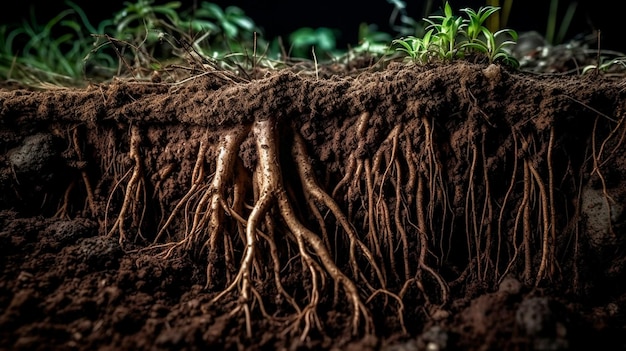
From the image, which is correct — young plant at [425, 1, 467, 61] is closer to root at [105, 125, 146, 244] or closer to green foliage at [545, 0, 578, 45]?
root at [105, 125, 146, 244]

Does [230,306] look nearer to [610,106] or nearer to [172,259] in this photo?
[172,259]

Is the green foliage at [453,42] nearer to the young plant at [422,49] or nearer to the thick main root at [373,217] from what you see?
the young plant at [422,49]

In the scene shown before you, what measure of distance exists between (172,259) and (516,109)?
1779 mm

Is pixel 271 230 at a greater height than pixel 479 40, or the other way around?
pixel 479 40

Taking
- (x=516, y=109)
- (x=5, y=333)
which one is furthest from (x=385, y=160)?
(x=5, y=333)

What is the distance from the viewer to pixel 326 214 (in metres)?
1.75

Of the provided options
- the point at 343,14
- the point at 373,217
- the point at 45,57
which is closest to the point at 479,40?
the point at 373,217

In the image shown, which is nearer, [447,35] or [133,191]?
[447,35]

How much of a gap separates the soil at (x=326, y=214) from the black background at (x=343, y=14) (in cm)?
222

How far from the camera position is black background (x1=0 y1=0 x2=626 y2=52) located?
3.31 meters

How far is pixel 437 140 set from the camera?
5.44ft

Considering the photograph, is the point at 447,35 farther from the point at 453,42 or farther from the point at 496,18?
the point at 496,18

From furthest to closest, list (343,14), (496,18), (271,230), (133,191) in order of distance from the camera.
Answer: (343,14), (496,18), (133,191), (271,230)

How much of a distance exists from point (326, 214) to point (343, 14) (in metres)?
3.34
